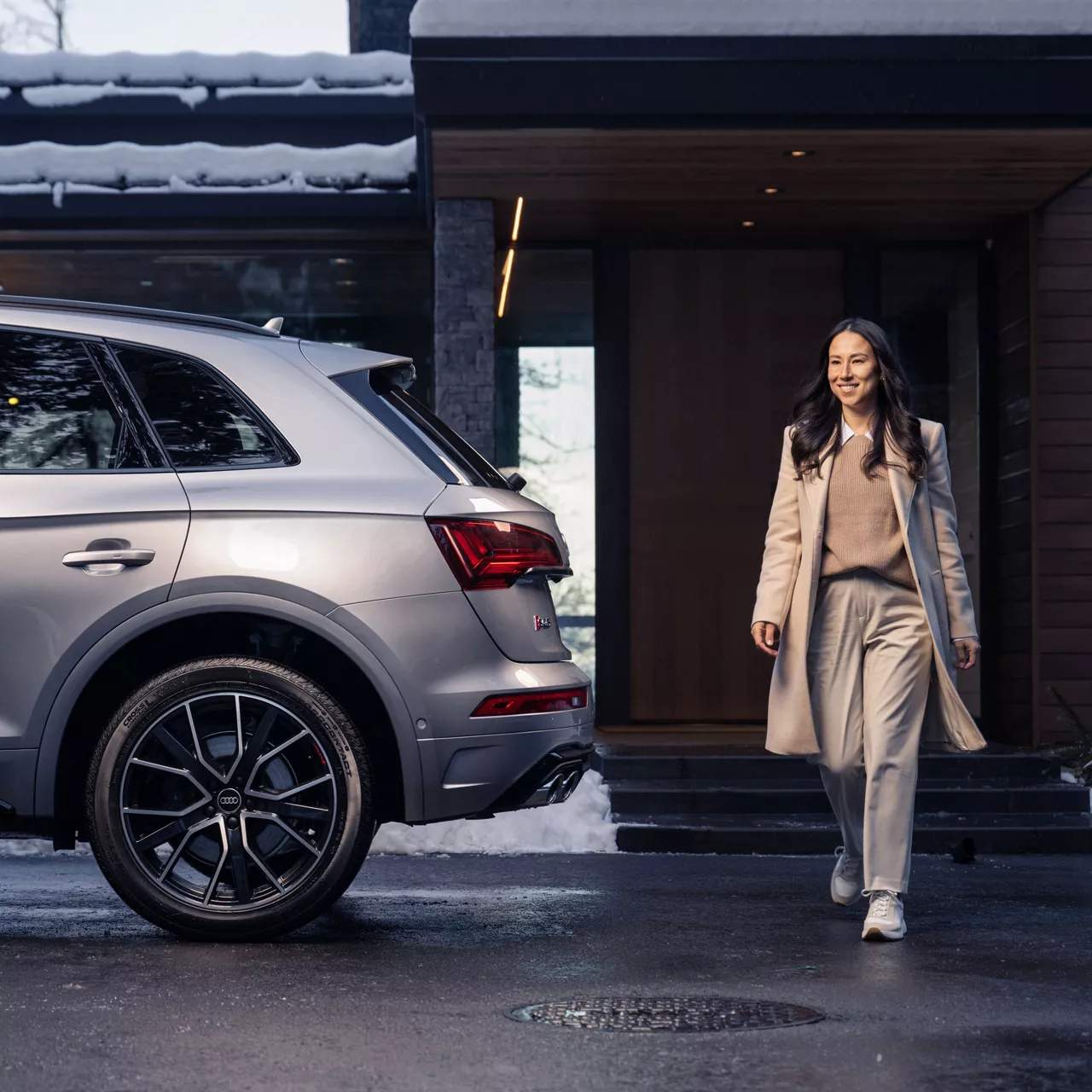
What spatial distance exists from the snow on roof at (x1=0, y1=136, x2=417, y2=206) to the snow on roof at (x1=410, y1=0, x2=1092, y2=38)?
273 centimetres

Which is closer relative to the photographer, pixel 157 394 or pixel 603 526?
pixel 157 394

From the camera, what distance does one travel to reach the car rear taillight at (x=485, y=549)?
5.26 m

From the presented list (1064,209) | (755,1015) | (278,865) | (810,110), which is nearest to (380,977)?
(278,865)

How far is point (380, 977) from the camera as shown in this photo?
4.81 m

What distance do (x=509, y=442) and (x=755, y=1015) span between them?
8.75m

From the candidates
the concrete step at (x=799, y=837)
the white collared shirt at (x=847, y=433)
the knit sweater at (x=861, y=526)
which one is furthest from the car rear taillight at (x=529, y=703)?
the concrete step at (x=799, y=837)

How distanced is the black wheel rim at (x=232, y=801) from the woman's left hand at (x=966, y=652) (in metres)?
2.11

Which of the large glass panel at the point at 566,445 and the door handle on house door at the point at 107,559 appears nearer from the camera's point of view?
the door handle on house door at the point at 107,559

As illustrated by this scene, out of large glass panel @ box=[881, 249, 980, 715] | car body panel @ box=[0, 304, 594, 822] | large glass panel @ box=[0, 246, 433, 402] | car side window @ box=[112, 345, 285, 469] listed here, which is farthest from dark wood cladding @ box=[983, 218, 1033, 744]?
car side window @ box=[112, 345, 285, 469]

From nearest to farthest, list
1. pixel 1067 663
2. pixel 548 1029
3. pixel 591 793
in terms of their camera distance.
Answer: pixel 548 1029, pixel 591 793, pixel 1067 663

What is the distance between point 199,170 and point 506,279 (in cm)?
224

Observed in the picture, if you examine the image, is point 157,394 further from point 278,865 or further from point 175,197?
point 175,197

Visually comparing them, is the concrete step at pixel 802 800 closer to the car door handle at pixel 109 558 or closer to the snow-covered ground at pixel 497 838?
the snow-covered ground at pixel 497 838

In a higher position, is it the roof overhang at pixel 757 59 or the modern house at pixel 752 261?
the roof overhang at pixel 757 59
